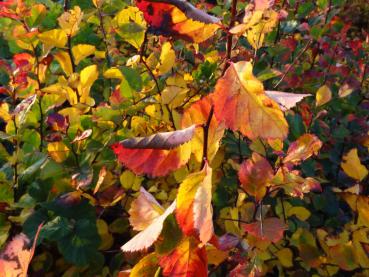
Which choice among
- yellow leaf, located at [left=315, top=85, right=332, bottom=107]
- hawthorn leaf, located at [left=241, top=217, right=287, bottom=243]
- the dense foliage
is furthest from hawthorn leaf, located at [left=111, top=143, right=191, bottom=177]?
yellow leaf, located at [left=315, top=85, right=332, bottom=107]

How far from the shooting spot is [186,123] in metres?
0.72

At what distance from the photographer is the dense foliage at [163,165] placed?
0.63 m

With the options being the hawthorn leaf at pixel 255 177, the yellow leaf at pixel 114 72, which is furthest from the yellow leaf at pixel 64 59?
the hawthorn leaf at pixel 255 177

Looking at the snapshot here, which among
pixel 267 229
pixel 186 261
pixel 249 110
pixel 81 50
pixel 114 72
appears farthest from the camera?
pixel 81 50

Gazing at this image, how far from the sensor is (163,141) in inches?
24.1

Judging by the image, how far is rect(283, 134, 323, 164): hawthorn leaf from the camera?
961mm

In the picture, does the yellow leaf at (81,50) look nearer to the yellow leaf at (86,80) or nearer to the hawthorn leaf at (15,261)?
the yellow leaf at (86,80)

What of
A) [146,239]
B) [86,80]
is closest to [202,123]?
[146,239]

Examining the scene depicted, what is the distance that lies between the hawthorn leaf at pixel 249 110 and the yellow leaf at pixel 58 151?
2.13ft

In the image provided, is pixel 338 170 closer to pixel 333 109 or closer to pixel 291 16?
pixel 333 109

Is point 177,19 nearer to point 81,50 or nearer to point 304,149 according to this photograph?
point 304,149

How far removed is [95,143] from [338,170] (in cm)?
89

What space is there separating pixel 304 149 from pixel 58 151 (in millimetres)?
601

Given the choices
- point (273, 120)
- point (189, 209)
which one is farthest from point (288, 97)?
point (189, 209)
